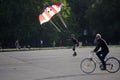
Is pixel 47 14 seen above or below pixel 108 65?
above

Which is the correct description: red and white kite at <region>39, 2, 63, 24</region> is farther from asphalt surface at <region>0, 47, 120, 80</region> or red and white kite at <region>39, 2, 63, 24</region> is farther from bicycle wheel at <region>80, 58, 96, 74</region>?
bicycle wheel at <region>80, 58, 96, 74</region>

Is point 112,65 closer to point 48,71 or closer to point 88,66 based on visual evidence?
point 88,66

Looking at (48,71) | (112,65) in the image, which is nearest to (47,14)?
(48,71)

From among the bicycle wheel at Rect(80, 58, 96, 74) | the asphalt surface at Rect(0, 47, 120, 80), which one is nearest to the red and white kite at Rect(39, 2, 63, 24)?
the asphalt surface at Rect(0, 47, 120, 80)

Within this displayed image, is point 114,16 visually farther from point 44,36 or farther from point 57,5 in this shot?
point 44,36

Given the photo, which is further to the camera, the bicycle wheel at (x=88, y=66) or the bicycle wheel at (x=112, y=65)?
the bicycle wheel at (x=88, y=66)

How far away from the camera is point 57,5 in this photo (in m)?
37.4

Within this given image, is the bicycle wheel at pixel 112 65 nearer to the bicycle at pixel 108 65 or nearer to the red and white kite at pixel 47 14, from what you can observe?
the bicycle at pixel 108 65

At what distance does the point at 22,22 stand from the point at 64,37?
10.6 meters

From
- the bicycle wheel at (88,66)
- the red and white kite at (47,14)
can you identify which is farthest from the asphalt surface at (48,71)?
the red and white kite at (47,14)

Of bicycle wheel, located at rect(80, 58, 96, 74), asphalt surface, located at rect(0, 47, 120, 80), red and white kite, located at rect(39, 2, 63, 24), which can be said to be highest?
red and white kite, located at rect(39, 2, 63, 24)

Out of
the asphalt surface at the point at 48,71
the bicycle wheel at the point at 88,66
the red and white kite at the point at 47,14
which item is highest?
the red and white kite at the point at 47,14

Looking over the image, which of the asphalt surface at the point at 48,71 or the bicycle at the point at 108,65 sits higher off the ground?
the bicycle at the point at 108,65

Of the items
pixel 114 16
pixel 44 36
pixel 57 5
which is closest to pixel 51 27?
pixel 44 36
